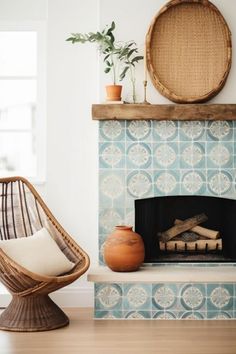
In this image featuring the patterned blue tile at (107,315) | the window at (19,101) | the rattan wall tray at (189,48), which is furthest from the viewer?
the window at (19,101)

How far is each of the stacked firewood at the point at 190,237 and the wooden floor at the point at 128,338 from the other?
0.56 meters

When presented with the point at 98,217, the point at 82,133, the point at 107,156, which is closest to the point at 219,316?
the point at 98,217

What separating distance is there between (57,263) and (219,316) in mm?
1170

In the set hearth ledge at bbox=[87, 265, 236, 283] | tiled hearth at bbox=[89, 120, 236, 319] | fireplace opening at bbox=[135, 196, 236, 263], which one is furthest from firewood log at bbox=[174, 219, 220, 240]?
hearth ledge at bbox=[87, 265, 236, 283]

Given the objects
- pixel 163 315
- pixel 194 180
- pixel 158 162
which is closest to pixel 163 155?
pixel 158 162

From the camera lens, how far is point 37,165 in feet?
15.3

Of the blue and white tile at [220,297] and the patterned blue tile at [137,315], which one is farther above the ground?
the blue and white tile at [220,297]

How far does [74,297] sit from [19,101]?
4.95ft

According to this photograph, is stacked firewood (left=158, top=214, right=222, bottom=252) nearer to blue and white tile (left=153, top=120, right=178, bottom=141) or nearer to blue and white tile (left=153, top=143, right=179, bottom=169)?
blue and white tile (left=153, top=143, right=179, bottom=169)

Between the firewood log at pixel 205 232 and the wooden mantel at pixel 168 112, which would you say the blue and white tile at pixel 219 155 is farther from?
the firewood log at pixel 205 232

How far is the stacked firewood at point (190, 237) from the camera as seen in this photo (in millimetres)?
4430

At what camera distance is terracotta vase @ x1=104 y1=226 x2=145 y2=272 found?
4.02m

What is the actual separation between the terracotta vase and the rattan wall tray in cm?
98

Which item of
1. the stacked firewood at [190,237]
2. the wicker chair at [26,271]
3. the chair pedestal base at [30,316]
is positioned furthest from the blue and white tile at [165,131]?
the chair pedestal base at [30,316]
